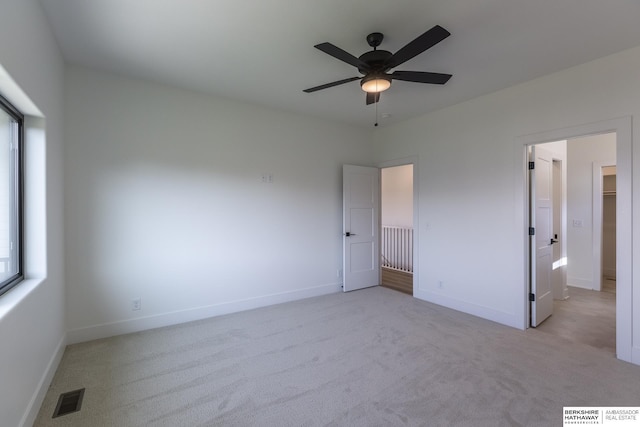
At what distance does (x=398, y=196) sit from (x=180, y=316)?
5.10 m

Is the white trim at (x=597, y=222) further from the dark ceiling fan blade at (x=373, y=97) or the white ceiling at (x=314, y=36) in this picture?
the dark ceiling fan blade at (x=373, y=97)

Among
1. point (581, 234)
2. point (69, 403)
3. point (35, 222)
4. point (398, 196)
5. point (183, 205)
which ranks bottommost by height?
point (69, 403)

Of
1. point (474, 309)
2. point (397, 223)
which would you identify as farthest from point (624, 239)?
point (397, 223)

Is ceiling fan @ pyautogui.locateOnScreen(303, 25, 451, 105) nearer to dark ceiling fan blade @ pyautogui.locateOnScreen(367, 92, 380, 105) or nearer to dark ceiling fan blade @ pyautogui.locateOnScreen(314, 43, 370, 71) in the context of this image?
dark ceiling fan blade @ pyautogui.locateOnScreen(314, 43, 370, 71)

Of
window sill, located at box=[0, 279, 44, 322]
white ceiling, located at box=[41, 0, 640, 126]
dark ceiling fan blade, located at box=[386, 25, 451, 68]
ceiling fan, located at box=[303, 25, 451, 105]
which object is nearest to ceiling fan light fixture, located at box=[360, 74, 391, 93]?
ceiling fan, located at box=[303, 25, 451, 105]

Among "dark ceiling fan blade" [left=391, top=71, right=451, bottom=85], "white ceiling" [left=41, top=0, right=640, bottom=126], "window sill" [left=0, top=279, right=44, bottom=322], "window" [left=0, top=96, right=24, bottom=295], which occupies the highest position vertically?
"white ceiling" [left=41, top=0, right=640, bottom=126]

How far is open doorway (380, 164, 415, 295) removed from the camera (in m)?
6.22

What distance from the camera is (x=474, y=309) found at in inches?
145

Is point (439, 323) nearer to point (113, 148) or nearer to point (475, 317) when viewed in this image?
point (475, 317)

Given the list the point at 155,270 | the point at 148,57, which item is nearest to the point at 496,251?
the point at 155,270

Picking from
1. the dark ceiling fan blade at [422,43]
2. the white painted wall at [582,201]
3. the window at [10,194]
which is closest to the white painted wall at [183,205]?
the window at [10,194]

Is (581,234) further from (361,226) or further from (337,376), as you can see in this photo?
(337,376)

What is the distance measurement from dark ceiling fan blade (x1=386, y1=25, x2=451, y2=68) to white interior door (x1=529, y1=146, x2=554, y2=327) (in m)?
2.25

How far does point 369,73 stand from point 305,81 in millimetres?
1023
